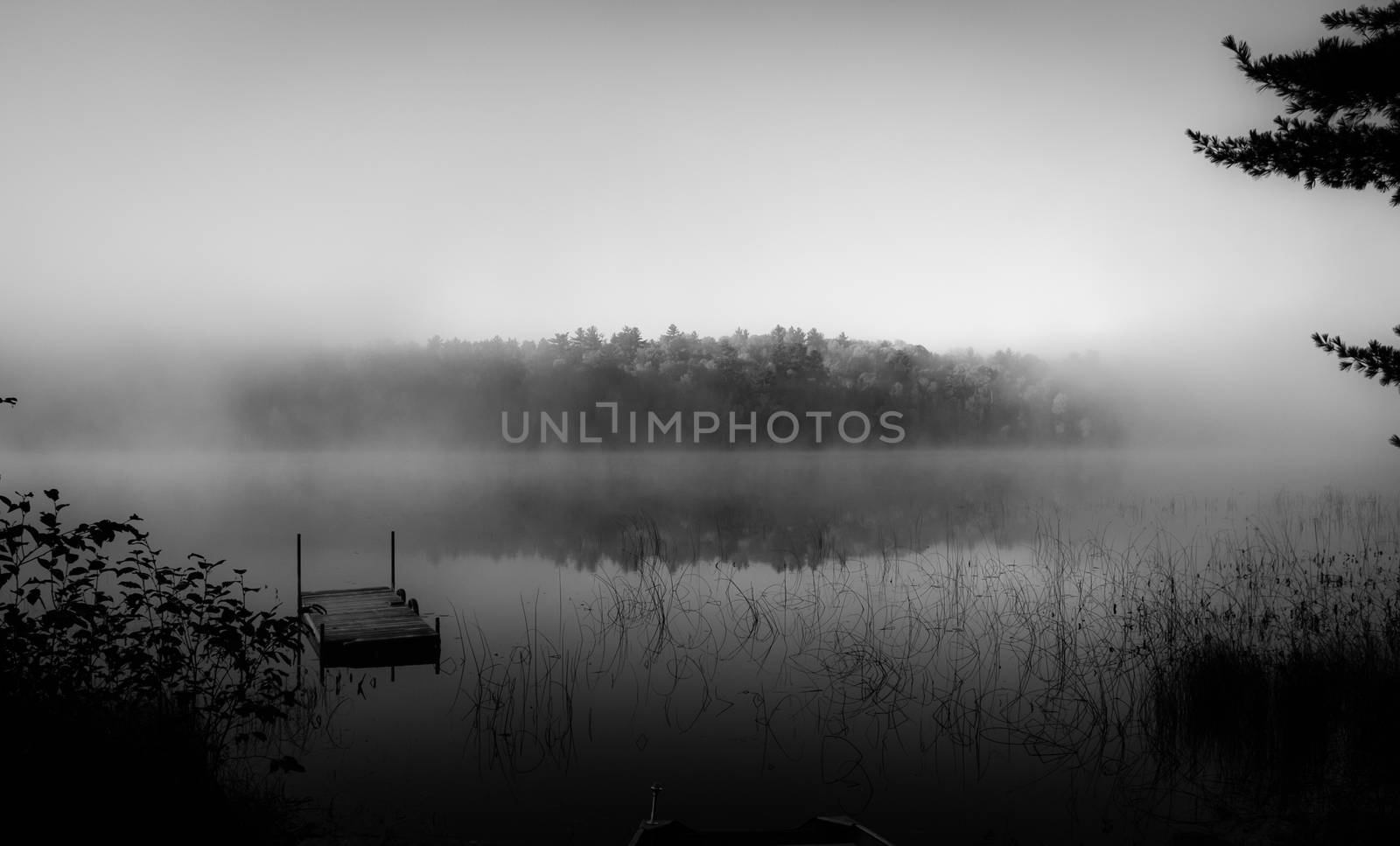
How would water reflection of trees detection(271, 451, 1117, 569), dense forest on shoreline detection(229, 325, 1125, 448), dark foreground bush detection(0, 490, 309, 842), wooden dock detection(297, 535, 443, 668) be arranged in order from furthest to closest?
dense forest on shoreline detection(229, 325, 1125, 448) < water reflection of trees detection(271, 451, 1117, 569) < wooden dock detection(297, 535, 443, 668) < dark foreground bush detection(0, 490, 309, 842)

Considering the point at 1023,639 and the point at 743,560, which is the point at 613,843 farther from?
the point at 743,560

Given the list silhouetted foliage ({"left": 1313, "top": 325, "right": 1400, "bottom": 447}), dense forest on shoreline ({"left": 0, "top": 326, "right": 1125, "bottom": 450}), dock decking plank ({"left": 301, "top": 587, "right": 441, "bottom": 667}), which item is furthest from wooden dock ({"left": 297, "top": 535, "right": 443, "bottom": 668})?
dense forest on shoreline ({"left": 0, "top": 326, "right": 1125, "bottom": 450})

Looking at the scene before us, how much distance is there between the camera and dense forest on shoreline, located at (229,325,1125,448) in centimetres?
8425

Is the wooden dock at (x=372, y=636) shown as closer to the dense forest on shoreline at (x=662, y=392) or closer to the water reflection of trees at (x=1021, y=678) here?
the water reflection of trees at (x=1021, y=678)

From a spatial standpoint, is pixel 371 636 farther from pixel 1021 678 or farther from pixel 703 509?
pixel 703 509

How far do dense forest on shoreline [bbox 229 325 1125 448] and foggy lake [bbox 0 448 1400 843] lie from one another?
5528 cm

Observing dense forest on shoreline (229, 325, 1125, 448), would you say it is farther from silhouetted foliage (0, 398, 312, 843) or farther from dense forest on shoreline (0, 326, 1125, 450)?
silhouetted foliage (0, 398, 312, 843)

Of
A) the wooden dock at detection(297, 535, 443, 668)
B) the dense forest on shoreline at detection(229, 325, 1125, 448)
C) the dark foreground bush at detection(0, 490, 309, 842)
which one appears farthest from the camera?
the dense forest on shoreline at detection(229, 325, 1125, 448)

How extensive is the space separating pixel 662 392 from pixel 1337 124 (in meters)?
76.8

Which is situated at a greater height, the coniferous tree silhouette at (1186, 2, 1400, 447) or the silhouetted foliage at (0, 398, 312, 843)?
the coniferous tree silhouette at (1186, 2, 1400, 447)

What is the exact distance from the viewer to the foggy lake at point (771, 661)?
6.80 m

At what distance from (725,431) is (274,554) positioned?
65.6 m

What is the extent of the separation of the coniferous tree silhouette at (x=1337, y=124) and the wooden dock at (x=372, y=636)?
989cm

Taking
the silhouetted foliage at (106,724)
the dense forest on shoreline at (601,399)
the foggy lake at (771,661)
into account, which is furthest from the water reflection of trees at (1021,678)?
the dense forest on shoreline at (601,399)
